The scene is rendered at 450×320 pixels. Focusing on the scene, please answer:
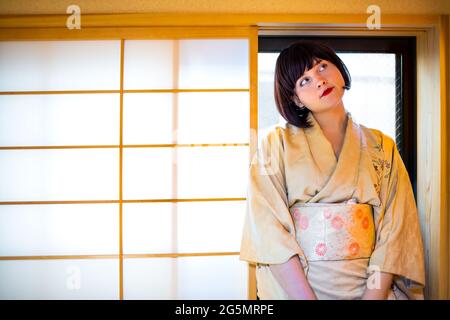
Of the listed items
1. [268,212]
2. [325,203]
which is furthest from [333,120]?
[268,212]

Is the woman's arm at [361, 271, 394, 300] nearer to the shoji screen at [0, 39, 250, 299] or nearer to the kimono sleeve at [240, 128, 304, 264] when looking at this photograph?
the kimono sleeve at [240, 128, 304, 264]

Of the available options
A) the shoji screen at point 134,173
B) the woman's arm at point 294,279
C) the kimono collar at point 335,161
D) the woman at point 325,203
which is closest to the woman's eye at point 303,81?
the woman at point 325,203

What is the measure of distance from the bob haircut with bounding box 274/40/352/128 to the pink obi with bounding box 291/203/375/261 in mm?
338

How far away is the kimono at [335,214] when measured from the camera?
1524mm

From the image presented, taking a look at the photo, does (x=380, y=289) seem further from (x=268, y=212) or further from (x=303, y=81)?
(x=303, y=81)

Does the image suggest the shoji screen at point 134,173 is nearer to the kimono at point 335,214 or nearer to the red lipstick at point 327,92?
the kimono at point 335,214

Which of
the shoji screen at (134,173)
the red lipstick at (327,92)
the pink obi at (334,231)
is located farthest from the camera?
the shoji screen at (134,173)

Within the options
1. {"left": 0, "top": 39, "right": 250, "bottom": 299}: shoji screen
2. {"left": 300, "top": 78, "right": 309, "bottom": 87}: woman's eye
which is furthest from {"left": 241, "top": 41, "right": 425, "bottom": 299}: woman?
{"left": 0, "top": 39, "right": 250, "bottom": 299}: shoji screen

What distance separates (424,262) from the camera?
1.64m

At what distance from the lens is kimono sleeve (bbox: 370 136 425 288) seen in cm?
154

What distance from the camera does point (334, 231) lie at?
1.50 meters

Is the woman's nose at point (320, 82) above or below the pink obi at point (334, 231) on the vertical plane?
above

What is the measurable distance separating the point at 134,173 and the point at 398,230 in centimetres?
107
